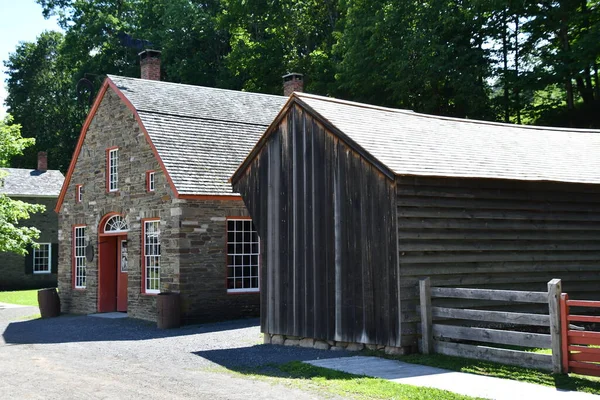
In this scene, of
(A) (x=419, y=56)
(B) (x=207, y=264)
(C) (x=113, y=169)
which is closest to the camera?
(B) (x=207, y=264)

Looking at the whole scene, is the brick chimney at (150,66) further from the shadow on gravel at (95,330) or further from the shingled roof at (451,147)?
the shingled roof at (451,147)

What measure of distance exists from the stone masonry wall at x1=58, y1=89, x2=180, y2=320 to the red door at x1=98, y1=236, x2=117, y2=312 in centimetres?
21

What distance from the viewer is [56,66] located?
59.0 m

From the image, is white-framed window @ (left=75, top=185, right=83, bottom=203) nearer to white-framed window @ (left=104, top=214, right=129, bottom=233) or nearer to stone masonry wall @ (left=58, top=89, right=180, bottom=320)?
stone masonry wall @ (left=58, top=89, right=180, bottom=320)

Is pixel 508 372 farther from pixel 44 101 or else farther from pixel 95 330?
pixel 44 101

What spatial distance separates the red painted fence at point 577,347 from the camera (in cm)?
950

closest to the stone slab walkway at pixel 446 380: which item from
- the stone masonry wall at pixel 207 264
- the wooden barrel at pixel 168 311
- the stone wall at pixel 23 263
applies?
the wooden barrel at pixel 168 311

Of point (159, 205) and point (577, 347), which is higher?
point (159, 205)

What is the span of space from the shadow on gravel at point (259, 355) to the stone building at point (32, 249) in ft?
90.1

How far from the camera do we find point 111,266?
23.5 m

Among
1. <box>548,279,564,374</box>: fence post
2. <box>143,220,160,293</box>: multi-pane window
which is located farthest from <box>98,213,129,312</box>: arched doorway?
<box>548,279,564,374</box>: fence post

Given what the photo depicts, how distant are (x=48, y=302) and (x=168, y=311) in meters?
6.90

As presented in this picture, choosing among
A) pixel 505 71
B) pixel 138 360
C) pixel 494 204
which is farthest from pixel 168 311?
pixel 505 71

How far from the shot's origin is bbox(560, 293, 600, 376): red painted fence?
9500mm
